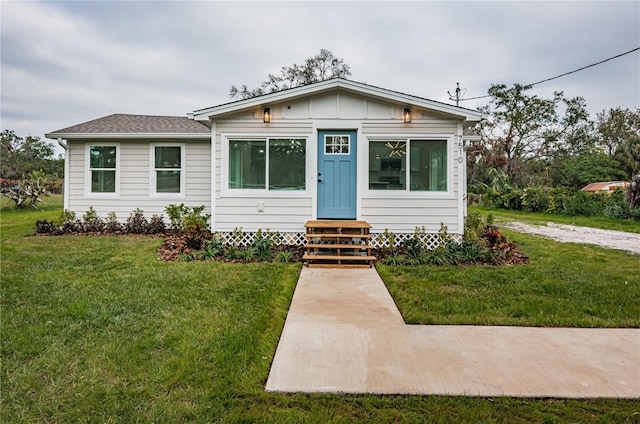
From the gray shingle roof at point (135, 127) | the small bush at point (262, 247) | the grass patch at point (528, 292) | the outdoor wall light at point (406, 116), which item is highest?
the gray shingle roof at point (135, 127)

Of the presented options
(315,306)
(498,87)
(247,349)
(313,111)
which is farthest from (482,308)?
(498,87)

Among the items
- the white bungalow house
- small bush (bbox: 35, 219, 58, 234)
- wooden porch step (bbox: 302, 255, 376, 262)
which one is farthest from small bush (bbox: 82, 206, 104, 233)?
wooden porch step (bbox: 302, 255, 376, 262)

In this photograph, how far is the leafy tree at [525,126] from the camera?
81.1 ft

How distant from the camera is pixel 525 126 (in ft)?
82.2

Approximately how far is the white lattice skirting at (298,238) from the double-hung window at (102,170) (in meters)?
4.40

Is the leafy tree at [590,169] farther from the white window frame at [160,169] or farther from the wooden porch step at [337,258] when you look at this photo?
the white window frame at [160,169]

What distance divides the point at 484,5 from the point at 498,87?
1616cm

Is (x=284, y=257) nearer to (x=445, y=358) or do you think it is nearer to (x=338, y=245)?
(x=338, y=245)

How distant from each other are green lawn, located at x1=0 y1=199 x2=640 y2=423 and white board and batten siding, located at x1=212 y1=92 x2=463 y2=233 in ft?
8.06

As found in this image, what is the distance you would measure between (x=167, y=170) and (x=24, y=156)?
2794 centimetres

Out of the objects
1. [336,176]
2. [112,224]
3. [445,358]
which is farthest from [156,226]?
[445,358]

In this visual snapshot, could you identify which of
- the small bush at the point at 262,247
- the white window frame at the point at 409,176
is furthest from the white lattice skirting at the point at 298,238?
the white window frame at the point at 409,176

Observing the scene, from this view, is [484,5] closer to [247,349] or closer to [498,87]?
[247,349]

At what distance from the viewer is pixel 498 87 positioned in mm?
25062
